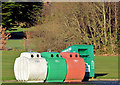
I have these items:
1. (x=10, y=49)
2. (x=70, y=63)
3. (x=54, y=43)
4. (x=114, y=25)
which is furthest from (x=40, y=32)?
(x=70, y=63)

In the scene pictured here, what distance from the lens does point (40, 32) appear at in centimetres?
3759

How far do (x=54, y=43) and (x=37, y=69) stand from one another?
887 inches

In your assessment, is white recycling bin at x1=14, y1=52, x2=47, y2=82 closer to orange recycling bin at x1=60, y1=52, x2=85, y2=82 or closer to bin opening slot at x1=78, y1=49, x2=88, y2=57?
orange recycling bin at x1=60, y1=52, x2=85, y2=82

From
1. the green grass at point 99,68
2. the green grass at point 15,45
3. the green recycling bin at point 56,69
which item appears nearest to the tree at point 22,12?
the green grass at point 15,45

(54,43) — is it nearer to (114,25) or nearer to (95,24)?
(95,24)

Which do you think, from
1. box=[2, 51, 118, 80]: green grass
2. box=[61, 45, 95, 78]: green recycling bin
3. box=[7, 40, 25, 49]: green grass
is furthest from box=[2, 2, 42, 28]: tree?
box=[61, 45, 95, 78]: green recycling bin

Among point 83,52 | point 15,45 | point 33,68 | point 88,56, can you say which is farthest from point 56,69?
point 15,45

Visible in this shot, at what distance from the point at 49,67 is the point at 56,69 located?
1.24 ft

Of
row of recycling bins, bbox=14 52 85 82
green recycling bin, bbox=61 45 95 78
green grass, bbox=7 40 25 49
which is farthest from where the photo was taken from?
green grass, bbox=7 40 25 49

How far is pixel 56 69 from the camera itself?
15836 mm

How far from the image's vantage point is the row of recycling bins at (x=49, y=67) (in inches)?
608

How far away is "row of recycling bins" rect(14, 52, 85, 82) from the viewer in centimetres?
1544

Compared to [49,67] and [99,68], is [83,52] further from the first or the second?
[99,68]

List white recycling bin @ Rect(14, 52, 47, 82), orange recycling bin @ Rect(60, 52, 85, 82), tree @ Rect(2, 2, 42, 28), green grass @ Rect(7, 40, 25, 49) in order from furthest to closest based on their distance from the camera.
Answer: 1. tree @ Rect(2, 2, 42, 28)
2. green grass @ Rect(7, 40, 25, 49)
3. orange recycling bin @ Rect(60, 52, 85, 82)
4. white recycling bin @ Rect(14, 52, 47, 82)
